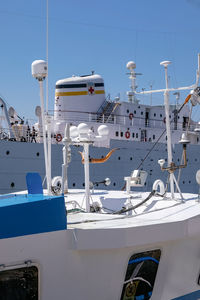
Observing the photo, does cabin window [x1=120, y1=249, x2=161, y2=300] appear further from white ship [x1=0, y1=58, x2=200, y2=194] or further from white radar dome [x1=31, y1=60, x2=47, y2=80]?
white ship [x1=0, y1=58, x2=200, y2=194]

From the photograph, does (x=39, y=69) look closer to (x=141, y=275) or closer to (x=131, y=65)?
(x=141, y=275)

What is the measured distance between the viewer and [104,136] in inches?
291

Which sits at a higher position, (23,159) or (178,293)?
(23,159)

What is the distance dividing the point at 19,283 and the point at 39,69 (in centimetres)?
317

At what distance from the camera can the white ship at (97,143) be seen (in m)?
16.5

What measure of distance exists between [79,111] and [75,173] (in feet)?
19.8

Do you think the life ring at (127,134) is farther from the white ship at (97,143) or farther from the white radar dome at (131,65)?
the white radar dome at (131,65)

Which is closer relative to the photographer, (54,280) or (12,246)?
(12,246)

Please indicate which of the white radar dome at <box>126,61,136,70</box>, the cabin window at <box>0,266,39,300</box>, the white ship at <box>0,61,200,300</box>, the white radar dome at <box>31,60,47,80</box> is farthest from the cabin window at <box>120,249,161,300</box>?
the white radar dome at <box>126,61,136,70</box>

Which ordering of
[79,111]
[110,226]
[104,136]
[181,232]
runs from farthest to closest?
1. [79,111]
2. [104,136]
3. [181,232]
4. [110,226]

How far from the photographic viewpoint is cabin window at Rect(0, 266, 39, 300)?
4.27 m

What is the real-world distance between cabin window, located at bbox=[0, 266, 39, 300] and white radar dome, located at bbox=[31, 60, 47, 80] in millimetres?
2969

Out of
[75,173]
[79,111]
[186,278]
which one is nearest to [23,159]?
[75,173]

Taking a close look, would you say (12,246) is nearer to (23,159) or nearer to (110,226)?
(110,226)
